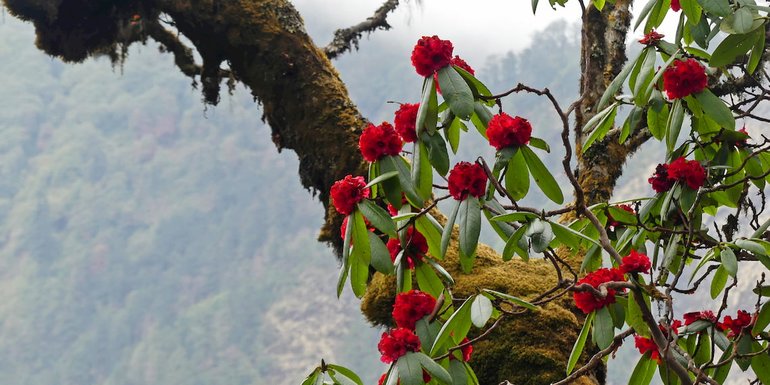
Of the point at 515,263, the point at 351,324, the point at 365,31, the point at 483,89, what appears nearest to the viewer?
the point at 483,89

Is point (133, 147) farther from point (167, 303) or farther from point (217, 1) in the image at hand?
point (217, 1)

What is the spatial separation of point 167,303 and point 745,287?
40485 millimetres

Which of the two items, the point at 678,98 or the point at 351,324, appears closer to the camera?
the point at 678,98

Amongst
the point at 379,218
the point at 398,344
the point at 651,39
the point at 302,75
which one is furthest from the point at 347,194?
the point at 302,75

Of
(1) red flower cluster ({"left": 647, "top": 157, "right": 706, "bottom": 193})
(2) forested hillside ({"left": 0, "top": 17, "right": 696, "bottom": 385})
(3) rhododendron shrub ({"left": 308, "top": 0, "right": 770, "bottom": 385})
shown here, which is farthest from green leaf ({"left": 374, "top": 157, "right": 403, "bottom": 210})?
(2) forested hillside ({"left": 0, "top": 17, "right": 696, "bottom": 385})

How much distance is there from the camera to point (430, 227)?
1.80 meters

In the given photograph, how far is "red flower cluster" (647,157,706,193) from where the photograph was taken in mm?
1849

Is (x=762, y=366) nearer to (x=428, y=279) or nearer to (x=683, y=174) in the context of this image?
(x=683, y=174)

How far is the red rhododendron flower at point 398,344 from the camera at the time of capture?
1.53 metres

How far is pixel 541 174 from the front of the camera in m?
1.66

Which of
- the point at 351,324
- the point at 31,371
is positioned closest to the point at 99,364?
the point at 31,371

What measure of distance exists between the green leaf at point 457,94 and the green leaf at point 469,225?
0.51 feet

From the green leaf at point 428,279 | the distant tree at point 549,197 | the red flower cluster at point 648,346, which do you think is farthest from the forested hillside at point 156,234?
the green leaf at point 428,279

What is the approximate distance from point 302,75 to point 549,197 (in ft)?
5.43
